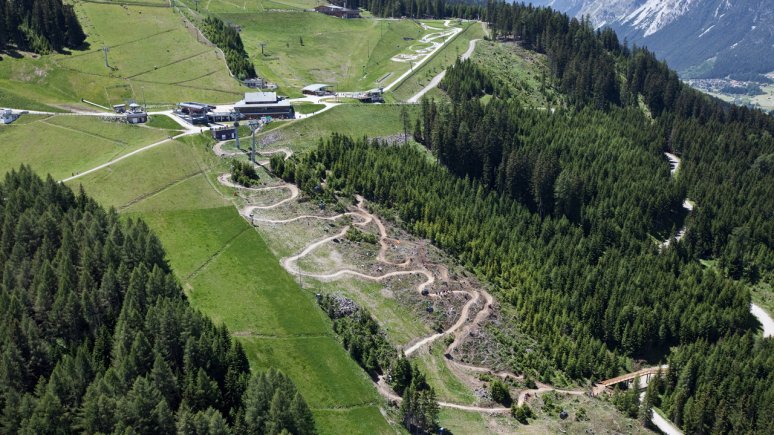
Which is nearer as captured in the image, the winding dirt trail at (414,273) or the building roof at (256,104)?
the winding dirt trail at (414,273)

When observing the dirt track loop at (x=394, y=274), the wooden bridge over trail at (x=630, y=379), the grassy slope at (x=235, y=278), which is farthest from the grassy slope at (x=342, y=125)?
the wooden bridge over trail at (x=630, y=379)

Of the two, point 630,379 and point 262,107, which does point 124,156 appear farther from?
point 630,379

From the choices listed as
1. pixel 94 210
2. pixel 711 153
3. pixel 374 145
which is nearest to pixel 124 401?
pixel 94 210

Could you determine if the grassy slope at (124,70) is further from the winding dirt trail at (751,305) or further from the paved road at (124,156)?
the winding dirt trail at (751,305)

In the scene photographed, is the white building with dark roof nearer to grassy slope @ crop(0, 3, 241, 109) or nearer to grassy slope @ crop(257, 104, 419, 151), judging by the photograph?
grassy slope @ crop(257, 104, 419, 151)

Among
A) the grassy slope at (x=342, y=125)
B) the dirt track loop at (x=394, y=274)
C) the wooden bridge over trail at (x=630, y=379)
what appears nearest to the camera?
the dirt track loop at (x=394, y=274)

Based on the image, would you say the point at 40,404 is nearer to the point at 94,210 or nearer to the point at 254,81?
the point at 94,210
